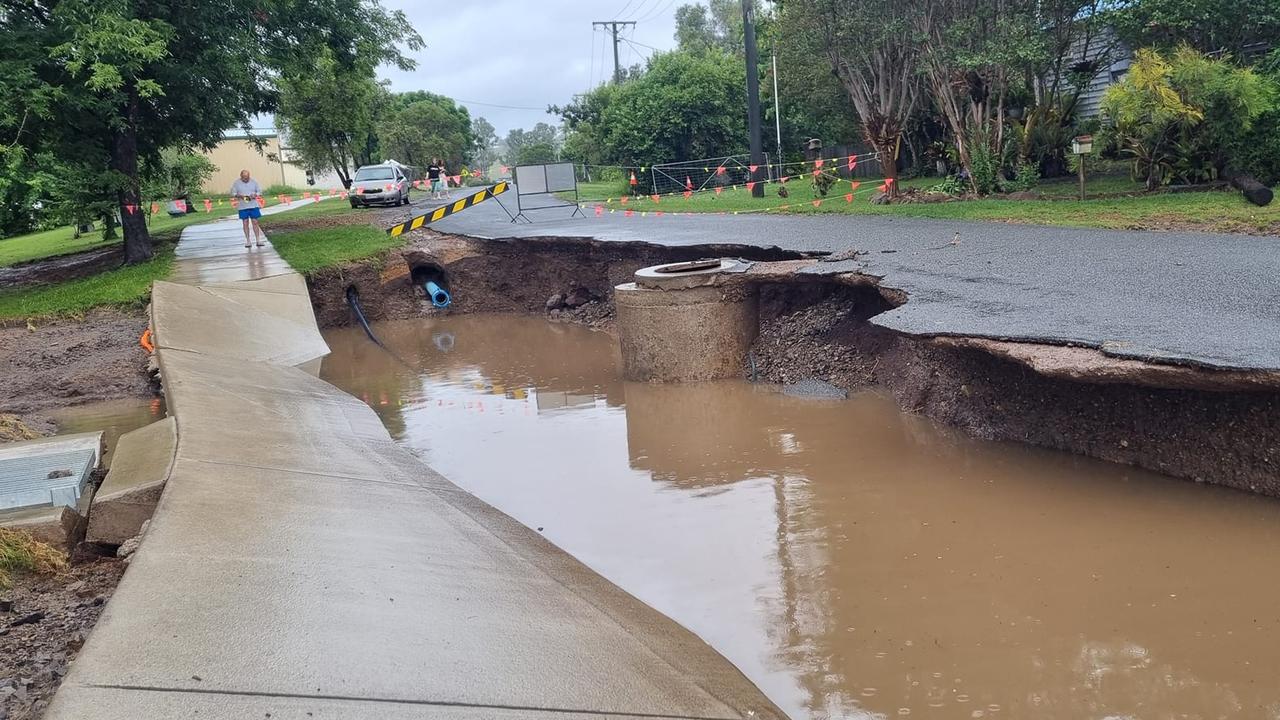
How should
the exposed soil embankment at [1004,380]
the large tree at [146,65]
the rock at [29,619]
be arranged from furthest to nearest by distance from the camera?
1. the large tree at [146,65]
2. the exposed soil embankment at [1004,380]
3. the rock at [29,619]

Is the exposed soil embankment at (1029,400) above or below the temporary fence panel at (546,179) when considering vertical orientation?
below

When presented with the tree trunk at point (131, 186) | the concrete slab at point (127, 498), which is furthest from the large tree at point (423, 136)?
the concrete slab at point (127, 498)

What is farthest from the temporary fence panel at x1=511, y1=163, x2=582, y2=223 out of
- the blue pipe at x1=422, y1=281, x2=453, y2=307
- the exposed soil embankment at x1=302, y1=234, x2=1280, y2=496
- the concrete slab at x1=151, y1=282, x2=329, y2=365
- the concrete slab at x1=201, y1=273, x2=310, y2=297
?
the concrete slab at x1=151, y1=282, x2=329, y2=365

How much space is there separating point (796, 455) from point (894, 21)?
13.8 metres

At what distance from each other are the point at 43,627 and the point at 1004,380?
6.50 m

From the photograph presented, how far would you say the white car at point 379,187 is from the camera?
28828 mm

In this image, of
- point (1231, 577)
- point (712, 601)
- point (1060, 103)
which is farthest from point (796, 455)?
point (1060, 103)

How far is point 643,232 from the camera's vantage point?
659 inches

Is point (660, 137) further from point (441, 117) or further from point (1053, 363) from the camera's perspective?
point (441, 117)

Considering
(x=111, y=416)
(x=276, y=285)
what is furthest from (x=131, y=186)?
(x=111, y=416)

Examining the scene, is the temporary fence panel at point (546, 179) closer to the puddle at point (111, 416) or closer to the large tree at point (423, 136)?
the puddle at point (111, 416)

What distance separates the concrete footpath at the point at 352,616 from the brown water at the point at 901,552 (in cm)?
55

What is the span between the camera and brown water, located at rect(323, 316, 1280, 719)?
4.34 meters

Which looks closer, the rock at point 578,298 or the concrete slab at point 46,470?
the concrete slab at point 46,470
